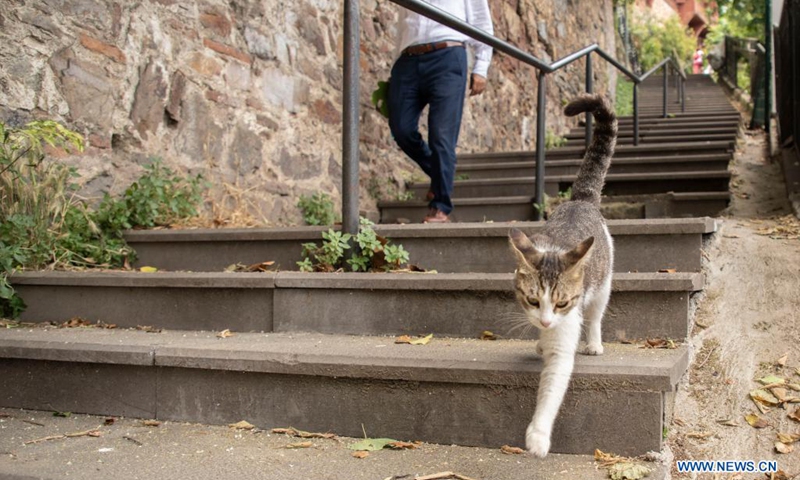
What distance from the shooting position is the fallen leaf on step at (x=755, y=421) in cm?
220

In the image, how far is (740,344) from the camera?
8.69 feet

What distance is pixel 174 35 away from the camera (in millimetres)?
4094

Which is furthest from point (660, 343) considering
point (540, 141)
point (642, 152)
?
point (642, 152)

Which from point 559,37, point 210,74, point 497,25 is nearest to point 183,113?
point 210,74

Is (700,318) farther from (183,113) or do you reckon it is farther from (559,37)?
(559,37)

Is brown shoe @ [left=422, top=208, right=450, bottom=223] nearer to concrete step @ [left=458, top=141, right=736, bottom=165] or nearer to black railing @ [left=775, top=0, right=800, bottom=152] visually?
concrete step @ [left=458, top=141, right=736, bottom=165]

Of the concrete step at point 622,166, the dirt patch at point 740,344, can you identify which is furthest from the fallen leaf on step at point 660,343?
the concrete step at point 622,166

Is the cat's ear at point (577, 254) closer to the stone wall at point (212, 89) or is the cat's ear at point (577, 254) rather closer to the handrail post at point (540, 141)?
the handrail post at point (540, 141)

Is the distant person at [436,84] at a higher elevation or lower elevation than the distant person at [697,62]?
lower

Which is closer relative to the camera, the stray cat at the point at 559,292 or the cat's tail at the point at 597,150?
the stray cat at the point at 559,292

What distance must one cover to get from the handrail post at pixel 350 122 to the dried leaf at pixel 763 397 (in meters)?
1.64

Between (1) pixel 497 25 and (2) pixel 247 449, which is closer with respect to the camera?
(2) pixel 247 449

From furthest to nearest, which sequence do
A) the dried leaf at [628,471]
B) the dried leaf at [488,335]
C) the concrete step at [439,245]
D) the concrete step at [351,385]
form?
the concrete step at [439,245]
the dried leaf at [488,335]
the concrete step at [351,385]
the dried leaf at [628,471]

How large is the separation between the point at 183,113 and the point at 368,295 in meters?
1.99
